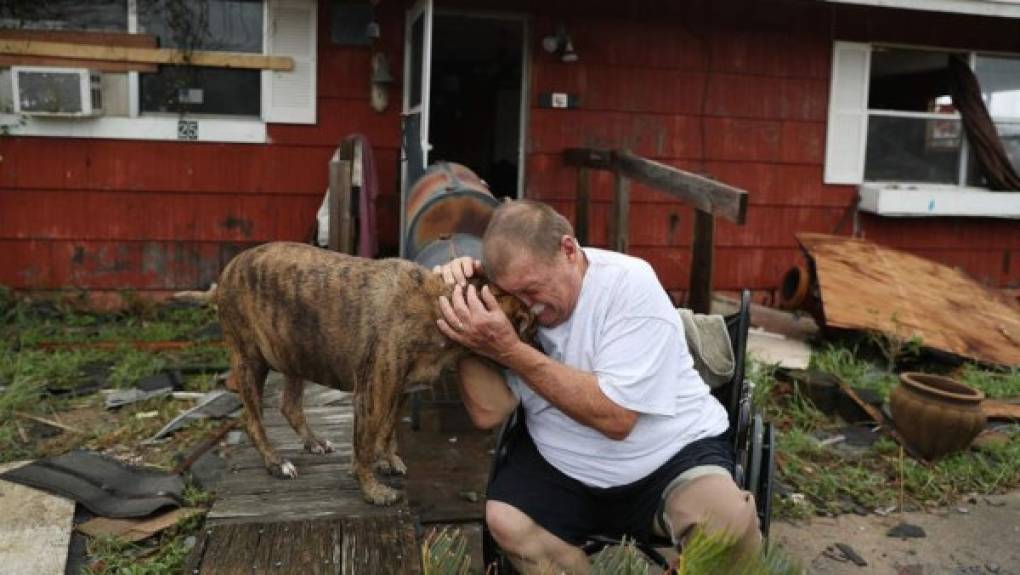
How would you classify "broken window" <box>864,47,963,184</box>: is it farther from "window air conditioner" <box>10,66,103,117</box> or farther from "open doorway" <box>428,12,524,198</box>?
"window air conditioner" <box>10,66,103,117</box>

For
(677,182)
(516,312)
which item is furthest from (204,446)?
(677,182)

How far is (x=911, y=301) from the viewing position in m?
6.61

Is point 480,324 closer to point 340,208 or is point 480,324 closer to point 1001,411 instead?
point 340,208

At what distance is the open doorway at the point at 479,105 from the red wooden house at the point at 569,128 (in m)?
1.55

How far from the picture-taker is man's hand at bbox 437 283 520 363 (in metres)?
2.23

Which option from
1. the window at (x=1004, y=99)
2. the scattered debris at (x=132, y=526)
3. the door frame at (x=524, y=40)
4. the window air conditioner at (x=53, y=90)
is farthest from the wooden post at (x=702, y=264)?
the window at (x=1004, y=99)

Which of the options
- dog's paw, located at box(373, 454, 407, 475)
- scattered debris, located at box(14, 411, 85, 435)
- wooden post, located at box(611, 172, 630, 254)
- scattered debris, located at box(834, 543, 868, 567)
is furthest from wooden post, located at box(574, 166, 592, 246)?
dog's paw, located at box(373, 454, 407, 475)

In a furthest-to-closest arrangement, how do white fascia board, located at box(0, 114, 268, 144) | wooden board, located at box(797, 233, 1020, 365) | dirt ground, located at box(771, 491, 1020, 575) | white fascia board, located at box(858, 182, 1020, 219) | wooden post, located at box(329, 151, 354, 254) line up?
white fascia board, located at box(858, 182, 1020, 219)
white fascia board, located at box(0, 114, 268, 144)
wooden board, located at box(797, 233, 1020, 365)
wooden post, located at box(329, 151, 354, 254)
dirt ground, located at box(771, 491, 1020, 575)

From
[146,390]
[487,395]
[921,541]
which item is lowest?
[921,541]

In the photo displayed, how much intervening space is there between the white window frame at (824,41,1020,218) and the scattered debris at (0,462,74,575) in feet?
22.8

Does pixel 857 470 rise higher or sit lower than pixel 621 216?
lower

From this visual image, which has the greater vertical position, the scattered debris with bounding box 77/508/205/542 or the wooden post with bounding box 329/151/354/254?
the wooden post with bounding box 329/151/354/254

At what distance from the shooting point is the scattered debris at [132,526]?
10.8ft

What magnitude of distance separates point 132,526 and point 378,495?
110cm
